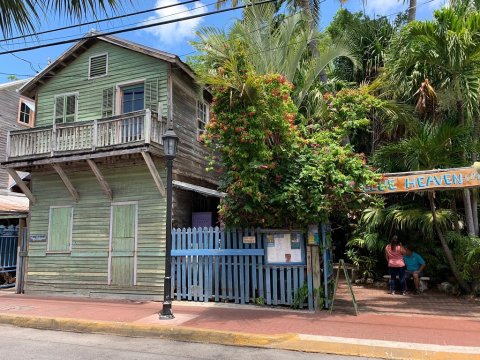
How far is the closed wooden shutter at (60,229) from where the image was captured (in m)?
13.1

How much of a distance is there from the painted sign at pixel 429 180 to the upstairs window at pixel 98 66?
9.59 m

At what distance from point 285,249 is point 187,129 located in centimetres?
587

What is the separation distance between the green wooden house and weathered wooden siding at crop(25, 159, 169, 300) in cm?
3

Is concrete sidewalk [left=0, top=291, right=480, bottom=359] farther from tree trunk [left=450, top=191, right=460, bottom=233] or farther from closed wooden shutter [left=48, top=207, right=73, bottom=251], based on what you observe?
tree trunk [left=450, top=191, right=460, bottom=233]

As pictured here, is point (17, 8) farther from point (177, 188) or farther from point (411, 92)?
point (411, 92)

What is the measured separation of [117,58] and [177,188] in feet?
16.3

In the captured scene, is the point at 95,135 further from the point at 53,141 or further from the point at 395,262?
the point at 395,262

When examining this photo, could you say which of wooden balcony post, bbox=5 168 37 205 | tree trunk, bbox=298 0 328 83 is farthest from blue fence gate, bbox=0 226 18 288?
tree trunk, bbox=298 0 328 83

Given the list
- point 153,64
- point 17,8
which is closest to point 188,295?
point 153,64

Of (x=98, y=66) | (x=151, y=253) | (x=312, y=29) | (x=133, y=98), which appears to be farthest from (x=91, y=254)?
(x=312, y=29)

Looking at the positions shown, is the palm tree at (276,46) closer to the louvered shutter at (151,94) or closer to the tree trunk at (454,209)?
the louvered shutter at (151,94)

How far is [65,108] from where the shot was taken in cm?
1425

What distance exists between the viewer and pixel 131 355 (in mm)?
6277

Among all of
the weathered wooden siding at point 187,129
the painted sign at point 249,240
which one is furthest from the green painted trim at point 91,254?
the painted sign at point 249,240
